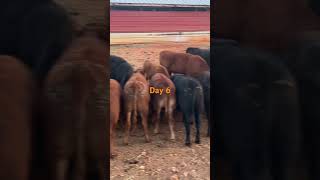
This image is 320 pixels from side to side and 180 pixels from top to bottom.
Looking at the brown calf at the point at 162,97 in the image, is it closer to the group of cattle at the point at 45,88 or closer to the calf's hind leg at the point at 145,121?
the calf's hind leg at the point at 145,121

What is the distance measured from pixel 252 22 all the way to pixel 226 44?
111 mm

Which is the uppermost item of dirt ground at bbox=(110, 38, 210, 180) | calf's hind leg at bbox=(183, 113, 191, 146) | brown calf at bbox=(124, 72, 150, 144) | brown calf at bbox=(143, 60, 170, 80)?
brown calf at bbox=(143, 60, 170, 80)

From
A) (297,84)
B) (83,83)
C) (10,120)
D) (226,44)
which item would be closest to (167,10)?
(226,44)

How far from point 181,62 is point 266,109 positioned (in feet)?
1.08

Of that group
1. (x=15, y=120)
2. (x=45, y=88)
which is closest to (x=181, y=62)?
(x=45, y=88)

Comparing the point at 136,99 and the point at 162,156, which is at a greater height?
the point at 136,99

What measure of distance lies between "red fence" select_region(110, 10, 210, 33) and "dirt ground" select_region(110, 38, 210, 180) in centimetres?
5

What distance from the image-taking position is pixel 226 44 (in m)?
1.31

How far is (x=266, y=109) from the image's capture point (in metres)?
1.33

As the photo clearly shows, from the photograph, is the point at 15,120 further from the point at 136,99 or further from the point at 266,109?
the point at 266,109

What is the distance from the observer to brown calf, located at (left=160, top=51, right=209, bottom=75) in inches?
49.7

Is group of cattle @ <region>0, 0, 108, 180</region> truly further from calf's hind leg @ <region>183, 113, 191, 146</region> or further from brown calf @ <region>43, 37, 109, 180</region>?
calf's hind leg @ <region>183, 113, 191, 146</region>

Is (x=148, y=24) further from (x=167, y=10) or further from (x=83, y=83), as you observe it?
(x=83, y=83)

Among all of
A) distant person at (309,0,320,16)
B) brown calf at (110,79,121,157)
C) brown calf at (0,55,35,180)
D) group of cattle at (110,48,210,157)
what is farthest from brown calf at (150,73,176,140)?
distant person at (309,0,320,16)
